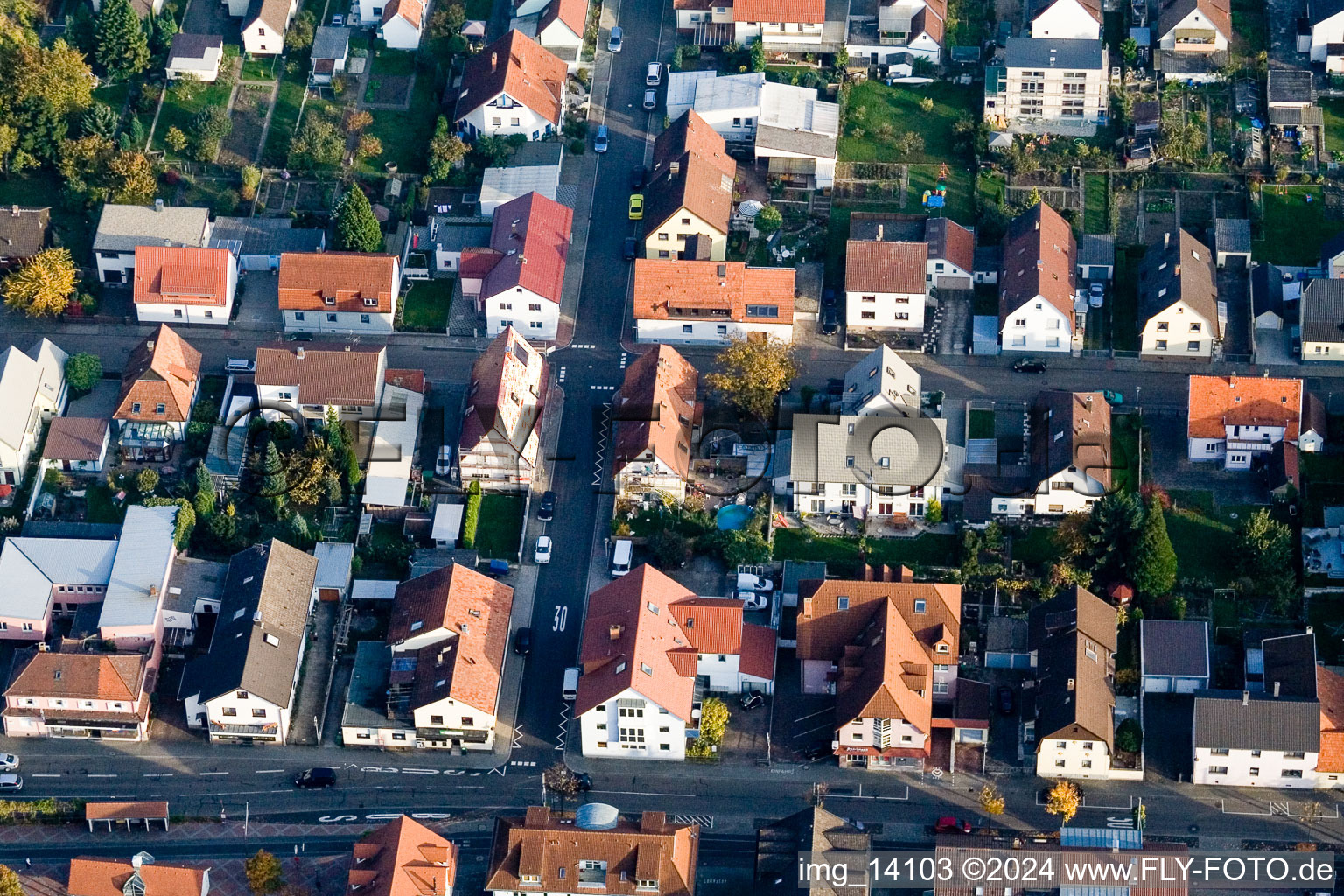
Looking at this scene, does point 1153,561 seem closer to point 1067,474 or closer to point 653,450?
point 1067,474

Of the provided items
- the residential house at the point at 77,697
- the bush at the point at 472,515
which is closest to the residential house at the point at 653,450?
the bush at the point at 472,515

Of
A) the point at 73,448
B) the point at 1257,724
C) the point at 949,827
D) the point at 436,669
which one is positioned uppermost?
the point at 73,448

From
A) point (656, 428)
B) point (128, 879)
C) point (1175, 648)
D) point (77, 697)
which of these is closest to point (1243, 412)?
point (1175, 648)

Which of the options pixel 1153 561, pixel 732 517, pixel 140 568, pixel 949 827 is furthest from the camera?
pixel 732 517

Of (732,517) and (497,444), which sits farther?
(497,444)

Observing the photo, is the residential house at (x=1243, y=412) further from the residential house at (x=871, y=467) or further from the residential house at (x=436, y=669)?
the residential house at (x=436, y=669)

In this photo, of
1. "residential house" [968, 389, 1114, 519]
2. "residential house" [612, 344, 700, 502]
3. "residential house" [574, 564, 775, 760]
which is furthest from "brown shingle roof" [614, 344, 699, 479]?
"residential house" [968, 389, 1114, 519]

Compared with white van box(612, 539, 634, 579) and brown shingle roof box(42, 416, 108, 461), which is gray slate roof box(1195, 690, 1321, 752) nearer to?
white van box(612, 539, 634, 579)
